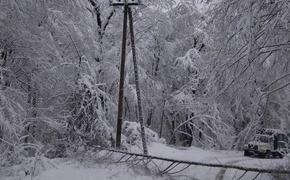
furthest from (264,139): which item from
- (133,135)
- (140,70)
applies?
(140,70)

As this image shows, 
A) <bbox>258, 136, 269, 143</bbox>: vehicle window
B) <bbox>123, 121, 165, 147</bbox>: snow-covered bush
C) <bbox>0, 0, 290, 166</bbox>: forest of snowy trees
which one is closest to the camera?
<bbox>0, 0, 290, 166</bbox>: forest of snowy trees

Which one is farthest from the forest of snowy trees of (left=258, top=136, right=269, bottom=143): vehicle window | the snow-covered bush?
(left=258, top=136, right=269, bottom=143): vehicle window

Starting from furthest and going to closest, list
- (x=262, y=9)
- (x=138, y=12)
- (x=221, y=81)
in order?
(x=138, y=12) → (x=221, y=81) → (x=262, y=9)

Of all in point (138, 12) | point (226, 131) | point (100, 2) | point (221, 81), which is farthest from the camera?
point (226, 131)

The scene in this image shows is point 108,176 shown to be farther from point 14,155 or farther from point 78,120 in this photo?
point 78,120

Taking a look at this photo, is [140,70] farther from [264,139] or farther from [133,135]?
[264,139]

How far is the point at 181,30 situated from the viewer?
104ft

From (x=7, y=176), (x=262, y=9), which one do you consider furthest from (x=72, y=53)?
(x=262, y=9)

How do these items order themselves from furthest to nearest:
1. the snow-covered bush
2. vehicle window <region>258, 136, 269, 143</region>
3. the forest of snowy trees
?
vehicle window <region>258, 136, 269, 143</region> < the snow-covered bush < the forest of snowy trees

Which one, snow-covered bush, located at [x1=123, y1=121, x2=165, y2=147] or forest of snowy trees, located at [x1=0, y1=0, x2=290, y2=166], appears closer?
forest of snowy trees, located at [x1=0, y1=0, x2=290, y2=166]

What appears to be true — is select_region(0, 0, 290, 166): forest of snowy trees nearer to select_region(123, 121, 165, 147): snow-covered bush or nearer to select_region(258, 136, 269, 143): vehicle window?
select_region(123, 121, 165, 147): snow-covered bush

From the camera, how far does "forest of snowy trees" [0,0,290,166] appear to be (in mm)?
10320

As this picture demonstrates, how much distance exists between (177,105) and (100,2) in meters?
10.6

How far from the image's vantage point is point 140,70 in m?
25.4
